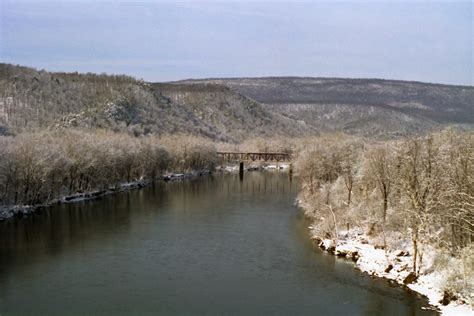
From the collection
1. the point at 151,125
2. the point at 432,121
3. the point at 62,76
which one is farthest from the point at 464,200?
the point at 432,121

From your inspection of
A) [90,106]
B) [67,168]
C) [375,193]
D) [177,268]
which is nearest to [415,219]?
[375,193]

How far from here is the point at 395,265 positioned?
30.8m

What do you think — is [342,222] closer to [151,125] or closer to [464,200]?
[464,200]

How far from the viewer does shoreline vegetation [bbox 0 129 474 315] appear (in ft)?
89.5

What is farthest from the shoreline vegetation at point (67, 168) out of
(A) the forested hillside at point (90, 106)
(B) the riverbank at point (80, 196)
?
(A) the forested hillside at point (90, 106)

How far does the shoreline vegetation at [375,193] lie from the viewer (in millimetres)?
27281

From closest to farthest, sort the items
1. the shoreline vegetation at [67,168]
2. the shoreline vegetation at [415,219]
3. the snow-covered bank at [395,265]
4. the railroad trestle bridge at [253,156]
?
the snow-covered bank at [395,265], the shoreline vegetation at [415,219], the shoreline vegetation at [67,168], the railroad trestle bridge at [253,156]

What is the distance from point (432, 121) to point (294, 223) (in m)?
162

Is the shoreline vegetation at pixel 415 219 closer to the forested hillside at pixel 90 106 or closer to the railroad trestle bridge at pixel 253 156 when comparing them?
the forested hillside at pixel 90 106

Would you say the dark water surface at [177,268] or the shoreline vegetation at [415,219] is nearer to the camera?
the shoreline vegetation at [415,219]

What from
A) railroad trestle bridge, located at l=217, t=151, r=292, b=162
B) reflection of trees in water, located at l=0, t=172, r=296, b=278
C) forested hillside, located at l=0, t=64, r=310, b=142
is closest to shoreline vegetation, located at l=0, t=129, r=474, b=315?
reflection of trees in water, located at l=0, t=172, r=296, b=278

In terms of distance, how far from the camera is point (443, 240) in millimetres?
28078

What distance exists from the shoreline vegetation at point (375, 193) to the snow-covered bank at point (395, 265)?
0.20 feet

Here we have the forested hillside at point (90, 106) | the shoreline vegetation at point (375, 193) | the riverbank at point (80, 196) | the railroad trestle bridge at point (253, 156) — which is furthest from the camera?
the railroad trestle bridge at point (253, 156)
